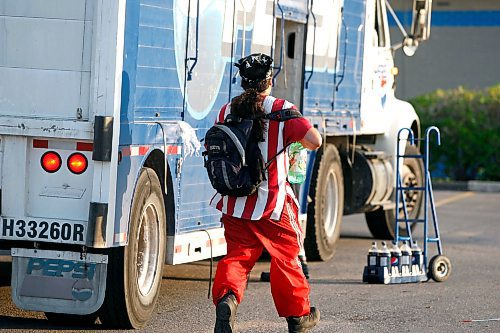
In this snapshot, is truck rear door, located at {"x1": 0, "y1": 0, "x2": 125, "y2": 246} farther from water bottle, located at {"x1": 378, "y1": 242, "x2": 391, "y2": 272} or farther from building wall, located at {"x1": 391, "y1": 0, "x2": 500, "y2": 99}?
building wall, located at {"x1": 391, "y1": 0, "x2": 500, "y2": 99}

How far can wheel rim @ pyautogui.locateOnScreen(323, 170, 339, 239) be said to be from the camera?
1277cm

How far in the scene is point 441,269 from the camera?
36.0 ft

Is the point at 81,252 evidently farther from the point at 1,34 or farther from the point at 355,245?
the point at 355,245

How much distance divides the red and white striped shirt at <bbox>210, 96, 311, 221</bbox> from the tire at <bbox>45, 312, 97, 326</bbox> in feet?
4.64

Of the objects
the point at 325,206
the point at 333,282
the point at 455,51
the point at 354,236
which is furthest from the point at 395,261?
the point at 455,51

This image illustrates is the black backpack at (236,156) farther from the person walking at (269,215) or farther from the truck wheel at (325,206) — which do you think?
the truck wheel at (325,206)

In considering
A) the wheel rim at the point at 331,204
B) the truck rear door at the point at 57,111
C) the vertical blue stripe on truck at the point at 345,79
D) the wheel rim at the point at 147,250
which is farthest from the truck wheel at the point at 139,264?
the wheel rim at the point at 331,204

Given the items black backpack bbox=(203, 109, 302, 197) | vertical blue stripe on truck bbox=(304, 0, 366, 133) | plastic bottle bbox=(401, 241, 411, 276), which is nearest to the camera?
black backpack bbox=(203, 109, 302, 197)

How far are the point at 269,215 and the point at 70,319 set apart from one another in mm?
1771

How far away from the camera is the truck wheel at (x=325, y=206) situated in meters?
12.2

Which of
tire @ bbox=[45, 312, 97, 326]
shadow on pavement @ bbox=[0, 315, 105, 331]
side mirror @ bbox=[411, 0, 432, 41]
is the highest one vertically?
side mirror @ bbox=[411, 0, 432, 41]

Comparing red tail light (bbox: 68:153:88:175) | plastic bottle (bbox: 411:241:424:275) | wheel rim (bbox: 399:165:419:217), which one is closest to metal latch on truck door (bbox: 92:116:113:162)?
red tail light (bbox: 68:153:88:175)

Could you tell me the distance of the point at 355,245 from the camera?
46.3ft

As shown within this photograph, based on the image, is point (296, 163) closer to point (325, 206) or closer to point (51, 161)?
point (51, 161)
